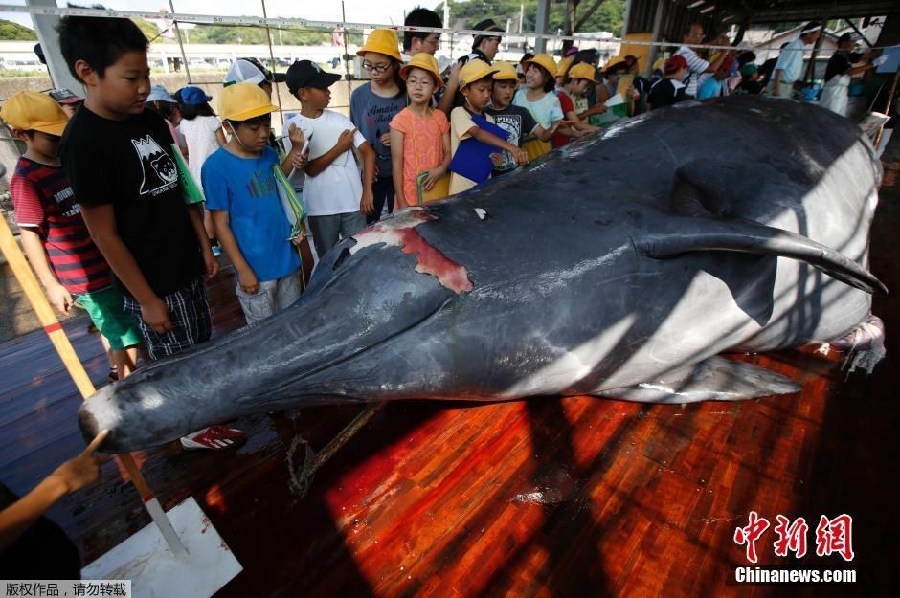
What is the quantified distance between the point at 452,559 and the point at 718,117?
3.83 meters

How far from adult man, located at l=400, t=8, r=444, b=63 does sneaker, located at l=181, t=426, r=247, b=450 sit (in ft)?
12.9

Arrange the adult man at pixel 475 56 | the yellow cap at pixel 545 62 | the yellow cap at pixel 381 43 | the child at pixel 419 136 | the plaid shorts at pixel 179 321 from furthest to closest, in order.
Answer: the yellow cap at pixel 545 62, the adult man at pixel 475 56, the yellow cap at pixel 381 43, the child at pixel 419 136, the plaid shorts at pixel 179 321

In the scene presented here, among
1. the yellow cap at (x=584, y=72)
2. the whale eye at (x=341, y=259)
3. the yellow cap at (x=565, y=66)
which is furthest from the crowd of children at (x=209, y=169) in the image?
the yellow cap at (x=565, y=66)

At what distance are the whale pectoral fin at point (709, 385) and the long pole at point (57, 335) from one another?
2.53 meters

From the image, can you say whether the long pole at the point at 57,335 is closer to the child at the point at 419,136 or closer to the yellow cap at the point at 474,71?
the child at the point at 419,136

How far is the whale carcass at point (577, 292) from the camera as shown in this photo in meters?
2.16

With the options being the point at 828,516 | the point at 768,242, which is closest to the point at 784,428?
the point at 828,516

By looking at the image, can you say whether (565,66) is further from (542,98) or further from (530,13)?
(530,13)

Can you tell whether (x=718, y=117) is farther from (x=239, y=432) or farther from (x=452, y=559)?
(x=239, y=432)

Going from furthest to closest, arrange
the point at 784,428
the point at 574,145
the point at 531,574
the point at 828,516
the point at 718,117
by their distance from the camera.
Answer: the point at 718,117 → the point at 574,145 → the point at 784,428 → the point at 828,516 → the point at 531,574

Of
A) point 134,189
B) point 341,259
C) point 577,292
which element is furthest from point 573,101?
point 134,189

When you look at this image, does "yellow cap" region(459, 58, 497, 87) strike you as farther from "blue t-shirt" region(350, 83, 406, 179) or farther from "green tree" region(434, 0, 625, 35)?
"green tree" region(434, 0, 625, 35)

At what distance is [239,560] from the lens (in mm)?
2352

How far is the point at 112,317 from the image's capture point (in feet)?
10.7
